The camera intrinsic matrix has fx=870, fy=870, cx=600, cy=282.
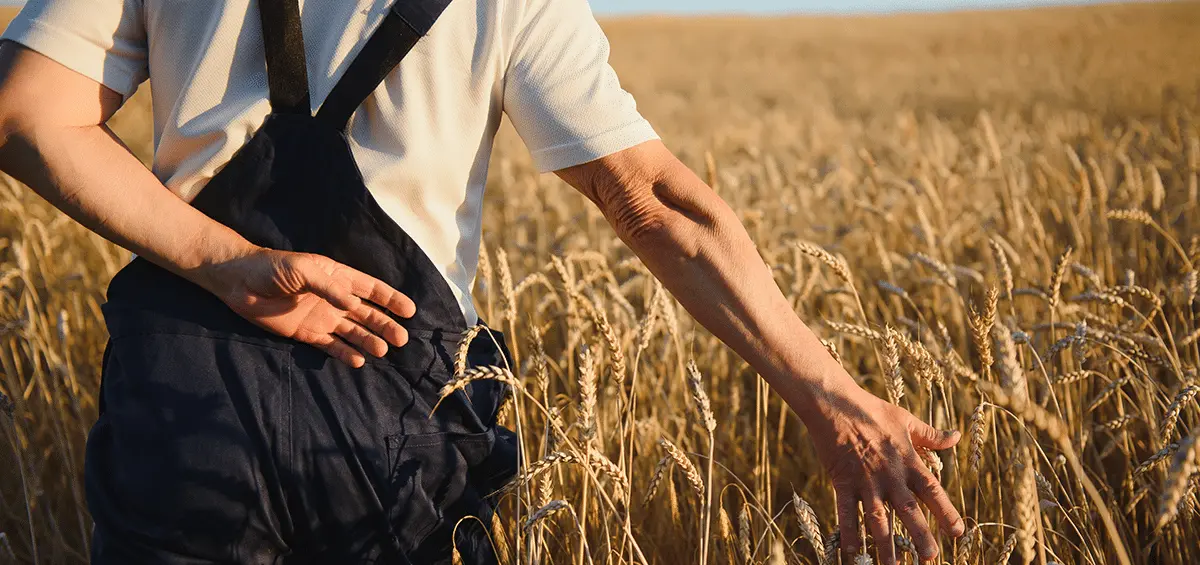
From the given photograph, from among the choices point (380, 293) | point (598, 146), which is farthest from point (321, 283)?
point (598, 146)

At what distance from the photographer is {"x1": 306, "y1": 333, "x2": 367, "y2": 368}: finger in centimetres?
140

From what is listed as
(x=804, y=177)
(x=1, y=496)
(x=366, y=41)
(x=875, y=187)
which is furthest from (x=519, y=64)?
(x=804, y=177)

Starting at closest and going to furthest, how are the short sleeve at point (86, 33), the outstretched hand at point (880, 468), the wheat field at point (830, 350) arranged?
the short sleeve at point (86, 33), the outstretched hand at point (880, 468), the wheat field at point (830, 350)

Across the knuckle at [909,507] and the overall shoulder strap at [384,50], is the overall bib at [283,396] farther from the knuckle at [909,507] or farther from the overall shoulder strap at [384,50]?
the knuckle at [909,507]

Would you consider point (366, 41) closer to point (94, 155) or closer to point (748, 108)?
point (94, 155)

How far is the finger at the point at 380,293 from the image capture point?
1373 millimetres

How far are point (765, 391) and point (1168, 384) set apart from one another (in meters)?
1.50

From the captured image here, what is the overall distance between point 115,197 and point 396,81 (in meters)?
0.46

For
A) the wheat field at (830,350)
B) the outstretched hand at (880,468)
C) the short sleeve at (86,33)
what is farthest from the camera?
the wheat field at (830,350)

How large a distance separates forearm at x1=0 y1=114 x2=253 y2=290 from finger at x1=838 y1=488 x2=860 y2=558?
105 centimetres

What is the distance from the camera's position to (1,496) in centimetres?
231

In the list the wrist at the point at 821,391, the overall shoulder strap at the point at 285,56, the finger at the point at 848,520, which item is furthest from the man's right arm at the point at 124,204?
the finger at the point at 848,520

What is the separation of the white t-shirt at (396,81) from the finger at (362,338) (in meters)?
0.18

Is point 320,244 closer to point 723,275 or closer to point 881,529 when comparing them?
point 723,275
